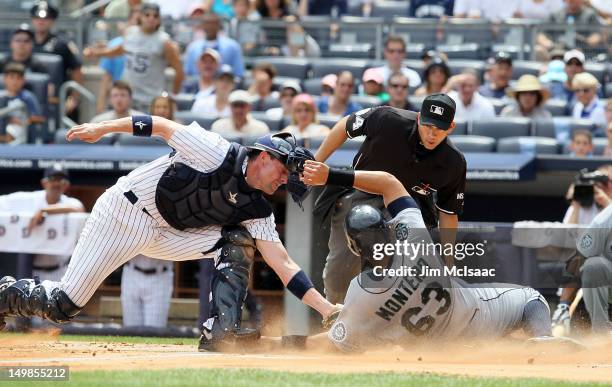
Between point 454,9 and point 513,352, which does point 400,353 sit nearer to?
point 513,352

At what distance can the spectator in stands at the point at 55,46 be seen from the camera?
505 inches

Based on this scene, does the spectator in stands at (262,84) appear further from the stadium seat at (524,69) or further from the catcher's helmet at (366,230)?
the catcher's helmet at (366,230)

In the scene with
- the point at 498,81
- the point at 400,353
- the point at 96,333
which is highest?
the point at 498,81

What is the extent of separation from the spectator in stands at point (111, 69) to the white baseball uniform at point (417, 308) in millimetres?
6970

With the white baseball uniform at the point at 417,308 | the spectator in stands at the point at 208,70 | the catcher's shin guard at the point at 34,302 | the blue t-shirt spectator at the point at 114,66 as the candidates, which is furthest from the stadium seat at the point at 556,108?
the catcher's shin guard at the point at 34,302

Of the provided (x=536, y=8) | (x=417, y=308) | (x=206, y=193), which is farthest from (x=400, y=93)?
(x=417, y=308)

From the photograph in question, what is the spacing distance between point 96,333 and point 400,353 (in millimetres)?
3693

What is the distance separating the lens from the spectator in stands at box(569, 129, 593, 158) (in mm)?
10156

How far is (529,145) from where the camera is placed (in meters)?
10.4

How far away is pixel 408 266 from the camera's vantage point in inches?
233

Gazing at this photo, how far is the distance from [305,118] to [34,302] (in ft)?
14.5

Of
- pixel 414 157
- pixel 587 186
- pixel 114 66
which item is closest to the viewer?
pixel 414 157

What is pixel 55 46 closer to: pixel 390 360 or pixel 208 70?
pixel 208 70

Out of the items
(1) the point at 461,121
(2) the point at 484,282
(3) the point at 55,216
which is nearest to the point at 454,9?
(1) the point at 461,121
